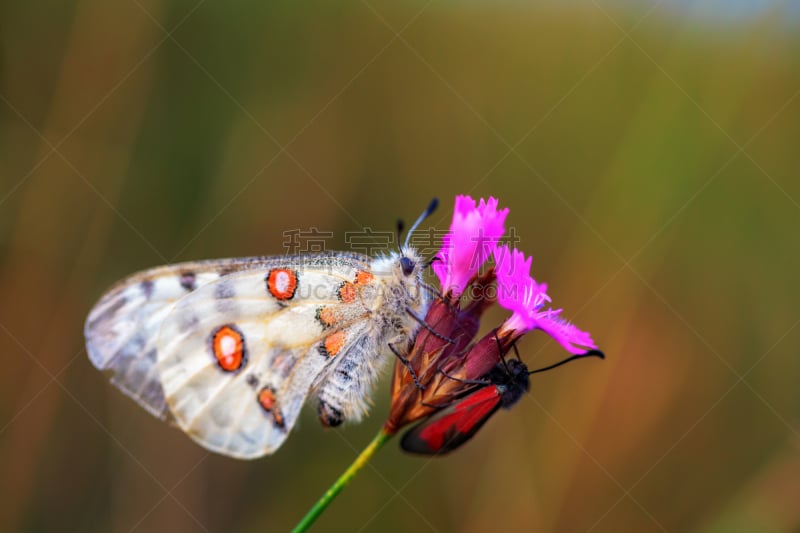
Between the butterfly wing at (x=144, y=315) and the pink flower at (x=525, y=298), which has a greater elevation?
the pink flower at (x=525, y=298)

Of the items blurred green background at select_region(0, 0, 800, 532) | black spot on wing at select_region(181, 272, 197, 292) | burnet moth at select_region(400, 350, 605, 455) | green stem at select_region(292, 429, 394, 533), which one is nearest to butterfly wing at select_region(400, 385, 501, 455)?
burnet moth at select_region(400, 350, 605, 455)

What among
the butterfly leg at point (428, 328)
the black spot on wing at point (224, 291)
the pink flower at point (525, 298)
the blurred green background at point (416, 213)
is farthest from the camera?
the blurred green background at point (416, 213)

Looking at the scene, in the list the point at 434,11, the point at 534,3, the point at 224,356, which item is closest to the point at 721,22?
the point at 534,3

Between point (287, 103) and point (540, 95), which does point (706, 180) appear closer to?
point (540, 95)

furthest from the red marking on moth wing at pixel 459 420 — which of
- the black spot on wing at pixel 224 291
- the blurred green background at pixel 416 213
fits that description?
the blurred green background at pixel 416 213

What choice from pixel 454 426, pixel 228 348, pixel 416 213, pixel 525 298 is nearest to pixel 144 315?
pixel 228 348

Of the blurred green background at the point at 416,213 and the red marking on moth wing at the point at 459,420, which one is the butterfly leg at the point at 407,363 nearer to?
the red marking on moth wing at the point at 459,420

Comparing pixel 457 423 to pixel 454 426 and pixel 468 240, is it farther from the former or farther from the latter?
pixel 468 240

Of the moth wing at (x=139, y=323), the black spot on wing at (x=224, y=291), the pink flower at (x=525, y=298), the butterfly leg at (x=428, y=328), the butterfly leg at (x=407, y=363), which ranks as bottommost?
the moth wing at (x=139, y=323)
